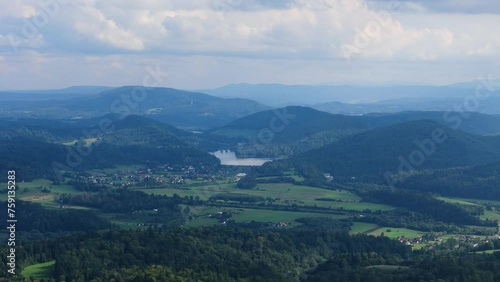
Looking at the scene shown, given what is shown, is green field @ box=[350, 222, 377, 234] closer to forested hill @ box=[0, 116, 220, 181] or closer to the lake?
forested hill @ box=[0, 116, 220, 181]

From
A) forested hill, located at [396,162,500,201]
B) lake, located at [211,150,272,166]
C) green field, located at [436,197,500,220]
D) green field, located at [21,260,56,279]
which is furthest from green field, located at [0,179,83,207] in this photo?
green field, located at [436,197,500,220]

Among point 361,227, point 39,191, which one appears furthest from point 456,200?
point 39,191

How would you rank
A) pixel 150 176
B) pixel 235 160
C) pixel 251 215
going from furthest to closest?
pixel 235 160 → pixel 150 176 → pixel 251 215

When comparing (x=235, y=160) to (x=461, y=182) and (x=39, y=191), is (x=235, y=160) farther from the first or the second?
(x=461, y=182)

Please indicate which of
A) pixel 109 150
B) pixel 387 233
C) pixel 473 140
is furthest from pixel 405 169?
pixel 109 150

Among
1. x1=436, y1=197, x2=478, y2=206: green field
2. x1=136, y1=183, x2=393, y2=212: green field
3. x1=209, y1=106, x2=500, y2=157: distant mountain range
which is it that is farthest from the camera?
x1=209, y1=106, x2=500, y2=157: distant mountain range

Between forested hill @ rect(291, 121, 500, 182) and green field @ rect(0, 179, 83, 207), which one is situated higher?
forested hill @ rect(291, 121, 500, 182)

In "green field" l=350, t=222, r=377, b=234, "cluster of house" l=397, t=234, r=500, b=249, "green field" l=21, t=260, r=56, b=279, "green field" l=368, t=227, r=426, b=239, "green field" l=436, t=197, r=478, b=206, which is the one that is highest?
"green field" l=436, t=197, r=478, b=206

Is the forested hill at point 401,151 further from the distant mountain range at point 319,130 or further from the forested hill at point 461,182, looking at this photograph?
the distant mountain range at point 319,130
